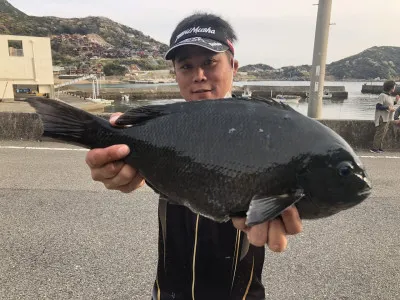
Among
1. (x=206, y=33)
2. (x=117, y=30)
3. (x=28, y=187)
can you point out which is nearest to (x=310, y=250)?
(x=206, y=33)

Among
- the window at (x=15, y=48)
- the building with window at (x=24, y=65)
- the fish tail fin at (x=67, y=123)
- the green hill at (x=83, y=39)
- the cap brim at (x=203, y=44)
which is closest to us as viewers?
the fish tail fin at (x=67, y=123)

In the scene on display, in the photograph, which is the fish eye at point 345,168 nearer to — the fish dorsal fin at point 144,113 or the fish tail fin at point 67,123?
the fish dorsal fin at point 144,113

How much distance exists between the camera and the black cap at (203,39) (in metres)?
2.08

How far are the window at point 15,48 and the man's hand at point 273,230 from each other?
21103 millimetres

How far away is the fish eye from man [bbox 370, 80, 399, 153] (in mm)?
9522

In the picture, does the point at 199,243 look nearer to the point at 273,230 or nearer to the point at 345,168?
the point at 273,230

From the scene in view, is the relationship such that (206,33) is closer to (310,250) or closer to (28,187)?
(310,250)

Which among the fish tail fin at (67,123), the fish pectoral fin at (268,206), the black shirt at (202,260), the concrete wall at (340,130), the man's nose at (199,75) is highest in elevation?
the man's nose at (199,75)

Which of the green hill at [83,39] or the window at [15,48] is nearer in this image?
the window at [15,48]

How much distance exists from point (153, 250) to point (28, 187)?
3167 millimetres

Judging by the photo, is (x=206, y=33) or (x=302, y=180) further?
(x=206, y=33)

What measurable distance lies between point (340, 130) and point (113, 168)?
985 cm

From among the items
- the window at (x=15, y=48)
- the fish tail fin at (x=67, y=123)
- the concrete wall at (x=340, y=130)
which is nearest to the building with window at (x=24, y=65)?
the window at (x=15, y=48)

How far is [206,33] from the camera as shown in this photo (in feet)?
7.07
